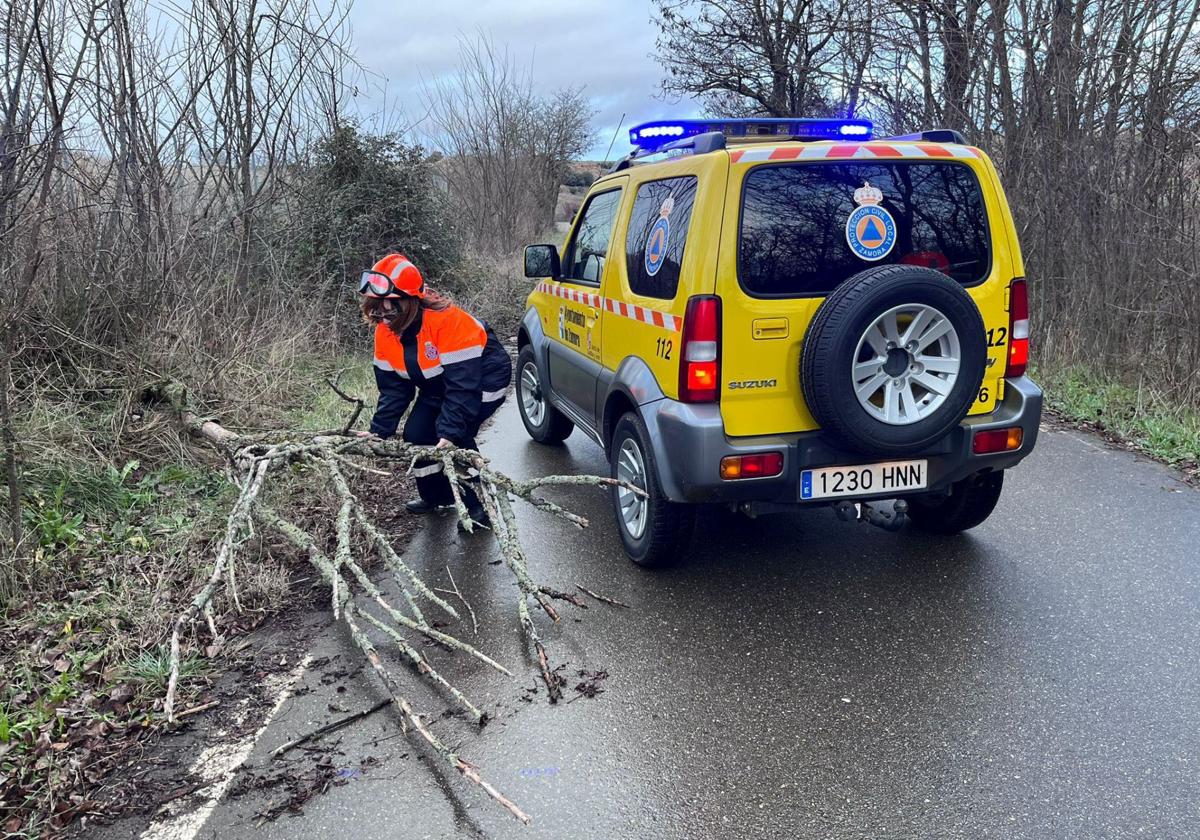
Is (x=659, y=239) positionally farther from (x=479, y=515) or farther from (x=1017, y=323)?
(x=479, y=515)

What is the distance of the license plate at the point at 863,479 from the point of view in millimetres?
3682

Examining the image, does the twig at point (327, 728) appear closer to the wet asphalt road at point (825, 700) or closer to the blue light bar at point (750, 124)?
the wet asphalt road at point (825, 700)

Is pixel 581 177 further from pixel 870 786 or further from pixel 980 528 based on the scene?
pixel 870 786

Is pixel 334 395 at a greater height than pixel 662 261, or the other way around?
pixel 662 261

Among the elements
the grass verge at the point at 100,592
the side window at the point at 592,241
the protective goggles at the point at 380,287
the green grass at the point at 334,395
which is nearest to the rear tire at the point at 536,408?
the side window at the point at 592,241

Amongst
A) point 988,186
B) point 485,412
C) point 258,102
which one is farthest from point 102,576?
point 258,102

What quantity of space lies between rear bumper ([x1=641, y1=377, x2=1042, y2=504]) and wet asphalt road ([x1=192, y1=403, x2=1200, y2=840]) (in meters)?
0.54

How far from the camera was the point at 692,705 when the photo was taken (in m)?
3.05

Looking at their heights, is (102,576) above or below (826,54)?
below

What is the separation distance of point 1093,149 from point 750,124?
195 inches

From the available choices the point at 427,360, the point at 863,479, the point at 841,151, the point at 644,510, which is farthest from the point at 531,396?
the point at 841,151

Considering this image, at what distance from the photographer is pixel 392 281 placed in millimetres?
4336

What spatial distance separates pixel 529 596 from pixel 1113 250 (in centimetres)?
697

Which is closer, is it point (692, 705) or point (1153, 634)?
point (692, 705)
